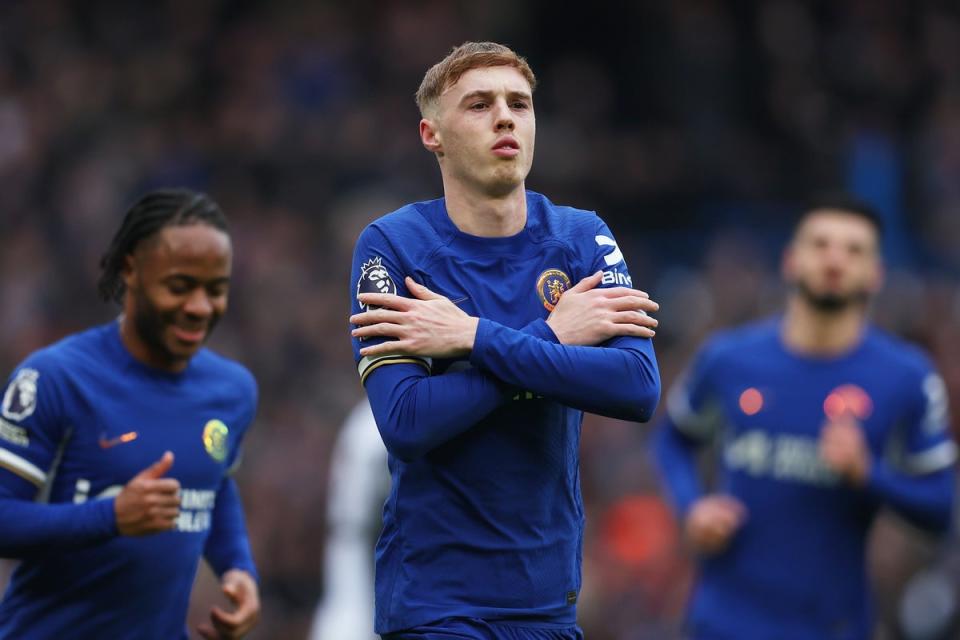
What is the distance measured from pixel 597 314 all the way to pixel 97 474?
173cm

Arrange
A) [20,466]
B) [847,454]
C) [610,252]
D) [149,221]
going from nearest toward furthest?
1. [610,252]
2. [20,466]
3. [149,221]
4. [847,454]

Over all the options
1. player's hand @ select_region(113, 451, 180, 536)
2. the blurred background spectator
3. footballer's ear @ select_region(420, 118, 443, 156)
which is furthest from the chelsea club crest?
the blurred background spectator

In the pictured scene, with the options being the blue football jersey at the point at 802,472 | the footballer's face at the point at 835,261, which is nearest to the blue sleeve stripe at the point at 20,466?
the blue football jersey at the point at 802,472

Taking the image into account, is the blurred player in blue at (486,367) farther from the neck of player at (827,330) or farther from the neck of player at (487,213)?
the neck of player at (827,330)

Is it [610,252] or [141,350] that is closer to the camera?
[610,252]

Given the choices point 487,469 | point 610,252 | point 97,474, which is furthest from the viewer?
point 97,474

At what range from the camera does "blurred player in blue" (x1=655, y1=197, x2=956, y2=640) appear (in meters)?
6.54

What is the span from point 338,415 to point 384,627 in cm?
870

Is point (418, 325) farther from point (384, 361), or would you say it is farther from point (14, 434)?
point (14, 434)

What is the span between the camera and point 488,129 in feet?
14.3

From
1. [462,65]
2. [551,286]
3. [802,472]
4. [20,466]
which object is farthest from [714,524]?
[20,466]

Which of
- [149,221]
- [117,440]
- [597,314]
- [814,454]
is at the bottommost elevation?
[117,440]

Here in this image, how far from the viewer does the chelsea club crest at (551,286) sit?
14.4ft

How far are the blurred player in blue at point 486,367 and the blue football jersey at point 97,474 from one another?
0.96m
